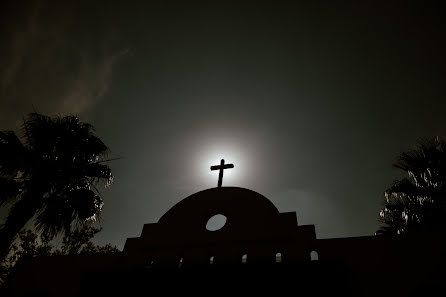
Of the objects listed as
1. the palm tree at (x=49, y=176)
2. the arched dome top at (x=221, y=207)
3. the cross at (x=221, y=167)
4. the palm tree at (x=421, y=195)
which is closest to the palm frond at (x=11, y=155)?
the palm tree at (x=49, y=176)

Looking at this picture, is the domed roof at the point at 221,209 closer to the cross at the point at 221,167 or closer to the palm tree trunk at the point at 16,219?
the cross at the point at 221,167

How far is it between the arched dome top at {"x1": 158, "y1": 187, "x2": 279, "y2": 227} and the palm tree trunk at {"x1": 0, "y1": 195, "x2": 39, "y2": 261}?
376 cm

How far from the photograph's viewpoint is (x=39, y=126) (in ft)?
31.4

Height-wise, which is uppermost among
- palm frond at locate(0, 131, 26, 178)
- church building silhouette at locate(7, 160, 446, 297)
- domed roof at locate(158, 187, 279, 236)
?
palm frond at locate(0, 131, 26, 178)

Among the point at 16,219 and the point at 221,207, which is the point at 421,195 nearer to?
the point at 221,207

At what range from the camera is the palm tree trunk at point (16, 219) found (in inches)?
300

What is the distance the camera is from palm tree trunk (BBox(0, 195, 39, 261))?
25.0 feet

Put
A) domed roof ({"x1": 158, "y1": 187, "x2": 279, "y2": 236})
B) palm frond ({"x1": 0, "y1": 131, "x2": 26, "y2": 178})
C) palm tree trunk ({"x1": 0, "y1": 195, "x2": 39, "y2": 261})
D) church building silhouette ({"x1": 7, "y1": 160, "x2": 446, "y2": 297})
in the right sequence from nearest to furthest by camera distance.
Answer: church building silhouette ({"x1": 7, "y1": 160, "x2": 446, "y2": 297})
domed roof ({"x1": 158, "y1": 187, "x2": 279, "y2": 236})
palm tree trunk ({"x1": 0, "y1": 195, "x2": 39, "y2": 261})
palm frond ({"x1": 0, "y1": 131, "x2": 26, "y2": 178})

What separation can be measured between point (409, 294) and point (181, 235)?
5034mm

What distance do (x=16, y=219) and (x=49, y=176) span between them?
145 cm

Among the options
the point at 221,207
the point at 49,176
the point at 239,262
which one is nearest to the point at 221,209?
the point at 221,207

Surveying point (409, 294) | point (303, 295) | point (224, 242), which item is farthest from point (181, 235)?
point (409, 294)

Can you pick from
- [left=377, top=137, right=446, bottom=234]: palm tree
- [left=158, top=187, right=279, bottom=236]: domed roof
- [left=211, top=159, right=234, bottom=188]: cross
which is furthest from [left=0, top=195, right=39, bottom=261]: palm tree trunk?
[left=377, top=137, right=446, bottom=234]: palm tree

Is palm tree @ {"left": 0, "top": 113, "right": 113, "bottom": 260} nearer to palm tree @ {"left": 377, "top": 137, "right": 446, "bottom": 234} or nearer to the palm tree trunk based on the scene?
the palm tree trunk
